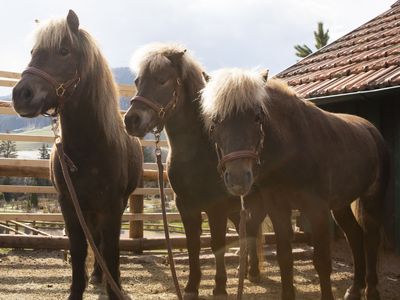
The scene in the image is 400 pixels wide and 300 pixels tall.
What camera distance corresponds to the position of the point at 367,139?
4.19m

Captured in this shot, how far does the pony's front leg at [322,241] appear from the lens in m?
3.16

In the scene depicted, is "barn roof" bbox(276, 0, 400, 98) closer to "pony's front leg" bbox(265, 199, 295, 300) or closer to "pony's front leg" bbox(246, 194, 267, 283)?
"pony's front leg" bbox(246, 194, 267, 283)

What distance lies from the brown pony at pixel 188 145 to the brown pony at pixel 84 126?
1.18ft

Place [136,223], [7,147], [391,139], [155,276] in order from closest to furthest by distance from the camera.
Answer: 1. [155,276]
2. [391,139]
3. [136,223]
4. [7,147]

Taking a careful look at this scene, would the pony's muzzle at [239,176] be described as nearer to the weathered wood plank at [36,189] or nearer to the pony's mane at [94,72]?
the pony's mane at [94,72]

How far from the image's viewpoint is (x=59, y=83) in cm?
321

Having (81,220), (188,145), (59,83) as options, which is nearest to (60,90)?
(59,83)

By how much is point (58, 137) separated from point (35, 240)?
9.47 ft

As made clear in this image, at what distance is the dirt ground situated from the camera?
4535 mm

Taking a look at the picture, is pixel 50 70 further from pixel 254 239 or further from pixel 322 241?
Answer: pixel 254 239

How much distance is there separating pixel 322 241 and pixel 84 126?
195cm

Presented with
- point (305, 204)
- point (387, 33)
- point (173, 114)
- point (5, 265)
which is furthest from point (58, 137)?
point (387, 33)

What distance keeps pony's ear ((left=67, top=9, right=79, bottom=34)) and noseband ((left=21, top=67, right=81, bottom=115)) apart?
1.19 ft

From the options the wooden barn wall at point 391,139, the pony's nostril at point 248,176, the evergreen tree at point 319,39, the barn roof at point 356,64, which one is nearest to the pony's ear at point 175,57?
the pony's nostril at point 248,176
